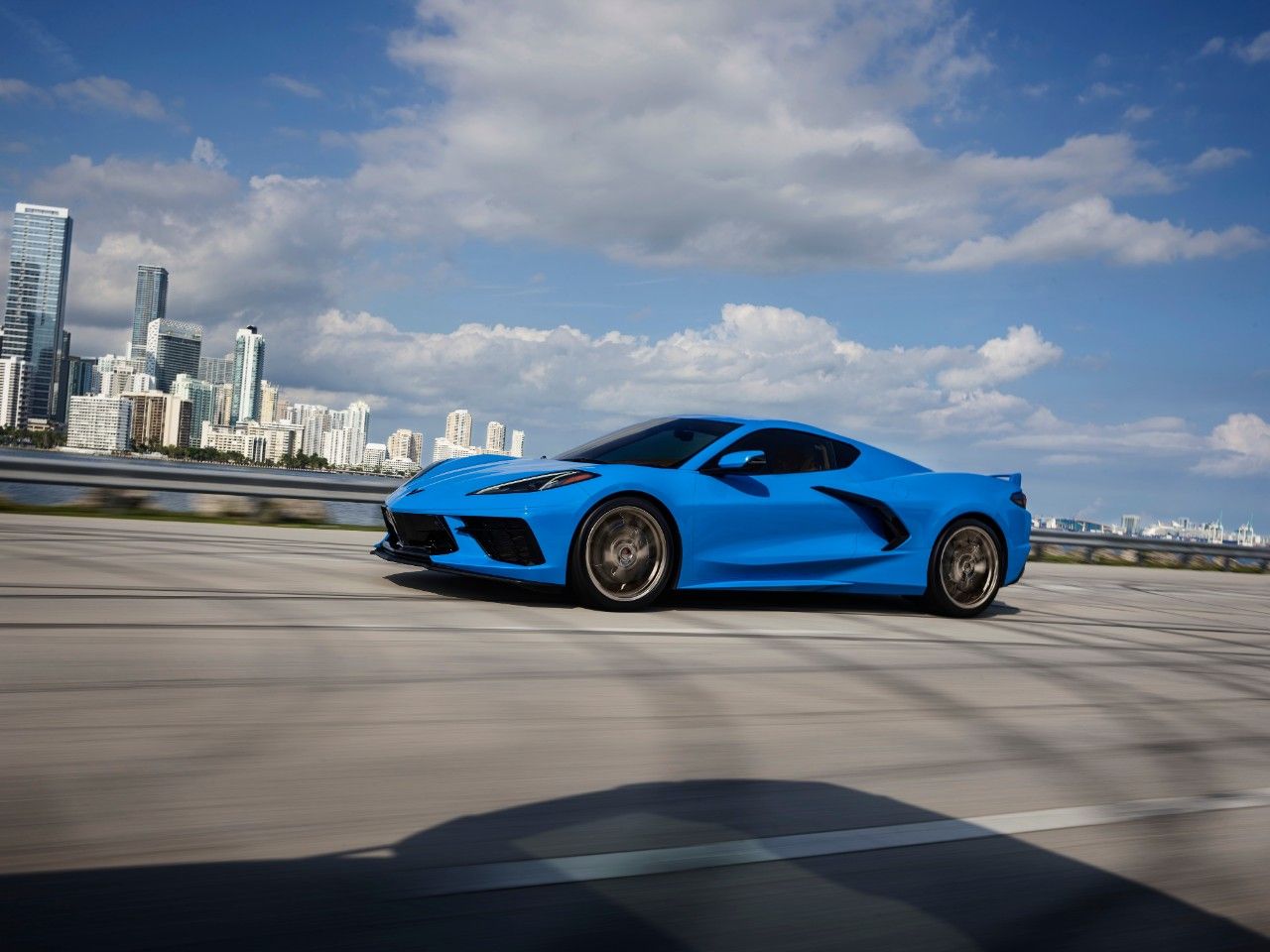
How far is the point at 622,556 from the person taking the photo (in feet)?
20.6

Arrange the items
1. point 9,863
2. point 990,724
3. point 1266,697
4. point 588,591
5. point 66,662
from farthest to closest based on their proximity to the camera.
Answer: point 588,591 → point 1266,697 → point 990,724 → point 66,662 → point 9,863

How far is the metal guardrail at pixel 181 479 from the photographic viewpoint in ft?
40.0

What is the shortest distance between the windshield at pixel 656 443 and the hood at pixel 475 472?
11.2 inches

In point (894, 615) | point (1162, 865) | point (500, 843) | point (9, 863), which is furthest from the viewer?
point (894, 615)

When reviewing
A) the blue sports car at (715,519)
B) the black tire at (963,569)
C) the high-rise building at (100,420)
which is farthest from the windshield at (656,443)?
Result: the high-rise building at (100,420)

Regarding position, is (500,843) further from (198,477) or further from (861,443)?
(198,477)

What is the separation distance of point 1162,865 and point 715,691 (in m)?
1.91

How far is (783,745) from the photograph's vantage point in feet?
11.5

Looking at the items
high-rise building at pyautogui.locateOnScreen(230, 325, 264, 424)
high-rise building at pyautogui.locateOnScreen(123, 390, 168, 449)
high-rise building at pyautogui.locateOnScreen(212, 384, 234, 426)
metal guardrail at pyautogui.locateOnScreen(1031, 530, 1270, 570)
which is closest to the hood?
metal guardrail at pyautogui.locateOnScreen(1031, 530, 1270, 570)

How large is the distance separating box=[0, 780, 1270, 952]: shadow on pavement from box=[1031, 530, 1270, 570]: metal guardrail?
1731 cm

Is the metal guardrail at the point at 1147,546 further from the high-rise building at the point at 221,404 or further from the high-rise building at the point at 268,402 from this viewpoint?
the high-rise building at the point at 268,402

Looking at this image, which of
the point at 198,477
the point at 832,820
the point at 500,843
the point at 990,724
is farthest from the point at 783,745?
the point at 198,477

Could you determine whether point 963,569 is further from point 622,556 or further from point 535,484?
point 535,484

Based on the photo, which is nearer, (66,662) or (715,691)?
(66,662)
